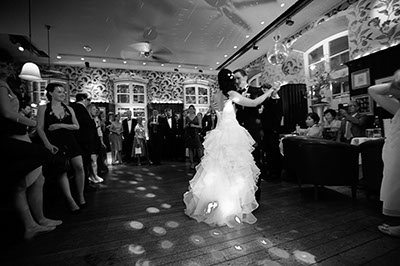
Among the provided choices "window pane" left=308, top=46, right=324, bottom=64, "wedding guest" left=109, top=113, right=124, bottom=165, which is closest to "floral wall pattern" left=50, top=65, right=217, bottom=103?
"wedding guest" left=109, top=113, right=124, bottom=165

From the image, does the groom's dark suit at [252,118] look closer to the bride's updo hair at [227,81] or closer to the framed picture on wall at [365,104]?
the bride's updo hair at [227,81]

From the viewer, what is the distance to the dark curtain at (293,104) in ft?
17.2

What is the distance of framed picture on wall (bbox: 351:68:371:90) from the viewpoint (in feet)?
11.8

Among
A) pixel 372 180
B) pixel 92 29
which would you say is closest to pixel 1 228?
pixel 372 180

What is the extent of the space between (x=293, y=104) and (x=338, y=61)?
144 centimetres

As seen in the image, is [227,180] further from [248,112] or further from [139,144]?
[139,144]

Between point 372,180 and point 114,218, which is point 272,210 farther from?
point 114,218

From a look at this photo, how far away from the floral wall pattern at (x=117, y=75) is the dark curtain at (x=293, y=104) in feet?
15.6

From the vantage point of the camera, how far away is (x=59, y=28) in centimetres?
476

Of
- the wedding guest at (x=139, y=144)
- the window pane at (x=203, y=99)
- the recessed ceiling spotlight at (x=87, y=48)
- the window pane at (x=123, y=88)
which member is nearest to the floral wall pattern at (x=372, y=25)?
the wedding guest at (x=139, y=144)

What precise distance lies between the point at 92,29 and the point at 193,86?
483 centimetres

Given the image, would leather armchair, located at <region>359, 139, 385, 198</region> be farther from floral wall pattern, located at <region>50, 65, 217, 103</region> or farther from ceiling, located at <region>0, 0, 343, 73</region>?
floral wall pattern, located at <region>50, 65, 217, 103</region>

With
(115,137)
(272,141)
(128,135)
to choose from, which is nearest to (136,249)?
(272,141)

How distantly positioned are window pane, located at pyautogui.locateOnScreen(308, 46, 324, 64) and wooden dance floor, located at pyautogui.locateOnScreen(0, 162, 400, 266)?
441 centimetres
